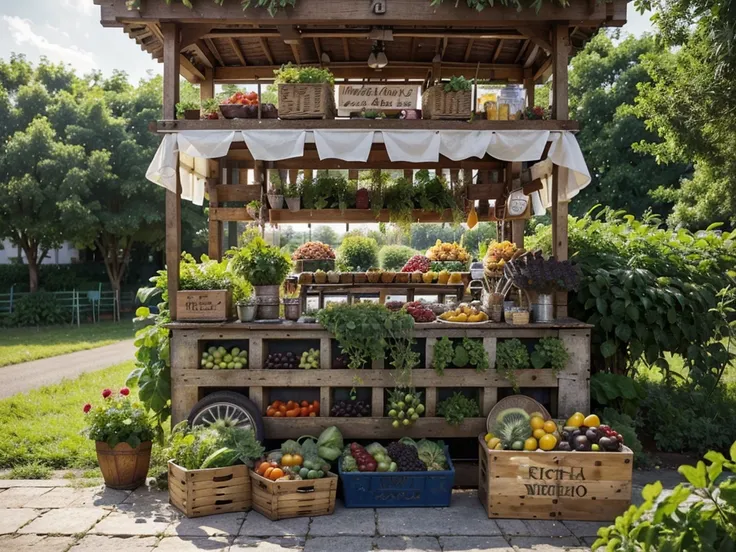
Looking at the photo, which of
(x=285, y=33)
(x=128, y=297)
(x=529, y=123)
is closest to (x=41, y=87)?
(x=128, y=297)

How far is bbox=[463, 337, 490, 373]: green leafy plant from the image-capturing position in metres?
6.36

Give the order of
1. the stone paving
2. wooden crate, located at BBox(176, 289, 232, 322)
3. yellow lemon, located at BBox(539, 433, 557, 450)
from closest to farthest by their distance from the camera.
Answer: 1. the stone paving
2. yellow lemon, located at BBox(539, 433, 557, 450)
3. wooden crate, located at BBox(176, 289, 232, 322)

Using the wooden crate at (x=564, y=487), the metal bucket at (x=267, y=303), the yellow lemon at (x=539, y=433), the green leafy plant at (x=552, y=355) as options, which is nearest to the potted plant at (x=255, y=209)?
the metal bucket at (x=267, y=303)

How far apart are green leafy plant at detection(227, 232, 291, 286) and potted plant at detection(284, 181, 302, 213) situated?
193cm

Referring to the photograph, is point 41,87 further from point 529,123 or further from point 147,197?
point 529,123

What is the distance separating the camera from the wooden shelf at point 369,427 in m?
6.39

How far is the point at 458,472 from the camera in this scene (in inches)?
252

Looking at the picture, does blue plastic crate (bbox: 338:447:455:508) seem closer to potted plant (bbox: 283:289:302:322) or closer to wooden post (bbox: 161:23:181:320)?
potted plant (bbox: 283:289:302:322)

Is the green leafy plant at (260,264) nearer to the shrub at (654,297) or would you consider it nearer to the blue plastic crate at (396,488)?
the blue plastic crate at (396,488)

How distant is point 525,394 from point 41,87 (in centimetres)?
2352

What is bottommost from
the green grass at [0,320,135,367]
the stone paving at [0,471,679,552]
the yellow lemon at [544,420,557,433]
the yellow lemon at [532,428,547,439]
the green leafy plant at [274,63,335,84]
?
the stone paving at [0,471,679,552]

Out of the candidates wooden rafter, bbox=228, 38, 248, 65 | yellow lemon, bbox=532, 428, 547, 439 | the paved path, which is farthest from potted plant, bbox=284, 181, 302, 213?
the paved path

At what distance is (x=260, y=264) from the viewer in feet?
22.0

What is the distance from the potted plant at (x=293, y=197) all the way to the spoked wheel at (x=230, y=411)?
3091 millimetres
